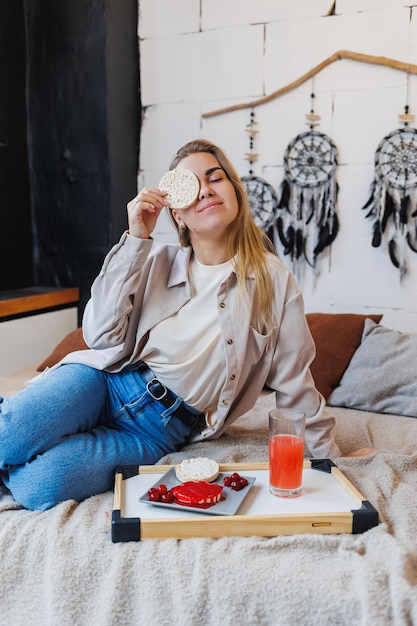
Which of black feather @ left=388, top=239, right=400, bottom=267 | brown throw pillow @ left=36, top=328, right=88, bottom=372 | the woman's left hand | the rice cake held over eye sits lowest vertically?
the woman's left hand

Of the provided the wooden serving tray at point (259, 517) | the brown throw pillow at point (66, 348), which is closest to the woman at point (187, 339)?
the wooden serving tray at point (259, 517)

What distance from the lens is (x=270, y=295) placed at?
1.64 metres

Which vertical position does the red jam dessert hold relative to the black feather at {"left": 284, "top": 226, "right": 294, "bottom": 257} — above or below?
below

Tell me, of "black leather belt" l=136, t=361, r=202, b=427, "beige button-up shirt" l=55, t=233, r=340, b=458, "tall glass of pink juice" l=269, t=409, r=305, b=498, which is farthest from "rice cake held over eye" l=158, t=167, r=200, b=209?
"tall glass of pink juice" l=269, t=409, r=305, b=498

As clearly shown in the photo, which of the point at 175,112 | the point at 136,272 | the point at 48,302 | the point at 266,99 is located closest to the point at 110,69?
the point at 175,112

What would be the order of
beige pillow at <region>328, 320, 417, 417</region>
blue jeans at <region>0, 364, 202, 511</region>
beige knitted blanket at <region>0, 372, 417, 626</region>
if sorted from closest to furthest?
beige knitted blanket at <region>0, 372, 417, 626</region>, blue jeans at <region>0, 364, 202, 511</region>, beige pillow at <region>328, 320, 417, 417</region>

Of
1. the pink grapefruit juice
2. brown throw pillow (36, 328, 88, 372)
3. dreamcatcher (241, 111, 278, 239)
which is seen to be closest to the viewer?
the pink grapefruit juice

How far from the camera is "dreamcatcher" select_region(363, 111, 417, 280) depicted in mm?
2596

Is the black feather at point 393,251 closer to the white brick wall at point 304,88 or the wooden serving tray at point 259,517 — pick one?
the white brick wall at point 304,88

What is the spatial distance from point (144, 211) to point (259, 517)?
0.82 meters

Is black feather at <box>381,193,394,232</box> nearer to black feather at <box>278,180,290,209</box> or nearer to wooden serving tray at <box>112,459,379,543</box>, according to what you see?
black feather at <box>278,180,290,209</box>

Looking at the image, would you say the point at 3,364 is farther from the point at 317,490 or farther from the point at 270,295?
the point at 317,490

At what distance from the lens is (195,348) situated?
164 cm

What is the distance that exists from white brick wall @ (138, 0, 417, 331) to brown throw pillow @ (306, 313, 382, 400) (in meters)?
0.31
